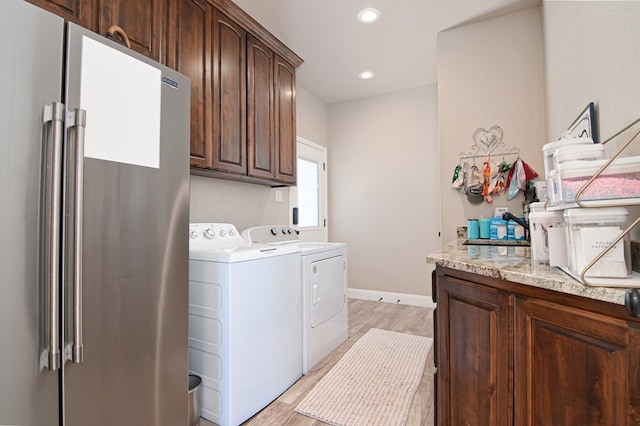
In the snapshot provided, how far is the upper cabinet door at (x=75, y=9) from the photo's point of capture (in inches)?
50.1

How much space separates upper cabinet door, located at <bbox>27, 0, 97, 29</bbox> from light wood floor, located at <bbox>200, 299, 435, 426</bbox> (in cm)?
215

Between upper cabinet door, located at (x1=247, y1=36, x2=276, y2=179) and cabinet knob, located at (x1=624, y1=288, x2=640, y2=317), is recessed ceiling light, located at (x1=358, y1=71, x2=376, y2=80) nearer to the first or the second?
upper cabinet door, located at (x1=247, y1=36, x2=276, y2=179)

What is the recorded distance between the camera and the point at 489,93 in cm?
252

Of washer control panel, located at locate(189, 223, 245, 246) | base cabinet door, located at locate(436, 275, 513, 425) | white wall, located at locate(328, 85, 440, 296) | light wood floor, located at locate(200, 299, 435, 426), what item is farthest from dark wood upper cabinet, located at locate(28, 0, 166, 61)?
white wall, located at locate(328, 85, 440, 296)

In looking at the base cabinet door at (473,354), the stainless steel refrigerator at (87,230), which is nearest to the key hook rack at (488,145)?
the base cabinet door at (473,354)

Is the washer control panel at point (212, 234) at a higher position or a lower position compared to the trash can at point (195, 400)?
higher

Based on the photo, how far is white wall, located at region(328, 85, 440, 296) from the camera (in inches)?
148

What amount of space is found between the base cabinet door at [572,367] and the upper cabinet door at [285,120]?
87.5 inches

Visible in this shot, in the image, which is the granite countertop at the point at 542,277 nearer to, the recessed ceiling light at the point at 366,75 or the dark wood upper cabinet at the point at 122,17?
the dark wood upper cabinet at the point at 122,17

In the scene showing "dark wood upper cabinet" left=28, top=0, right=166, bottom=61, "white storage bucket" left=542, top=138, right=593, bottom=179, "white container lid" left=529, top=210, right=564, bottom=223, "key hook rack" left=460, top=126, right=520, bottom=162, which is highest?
"dark wood upper cabinet" left=28, top=0, right=166, bottom=61

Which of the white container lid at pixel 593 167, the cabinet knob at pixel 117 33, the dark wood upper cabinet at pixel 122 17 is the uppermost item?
the dark wood upper cabinet at pixel 122 17

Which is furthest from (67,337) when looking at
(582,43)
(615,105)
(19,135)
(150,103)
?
(582,43)

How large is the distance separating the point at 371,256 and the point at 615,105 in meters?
3.21

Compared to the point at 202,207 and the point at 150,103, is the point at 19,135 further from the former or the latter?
the point at 202,207
